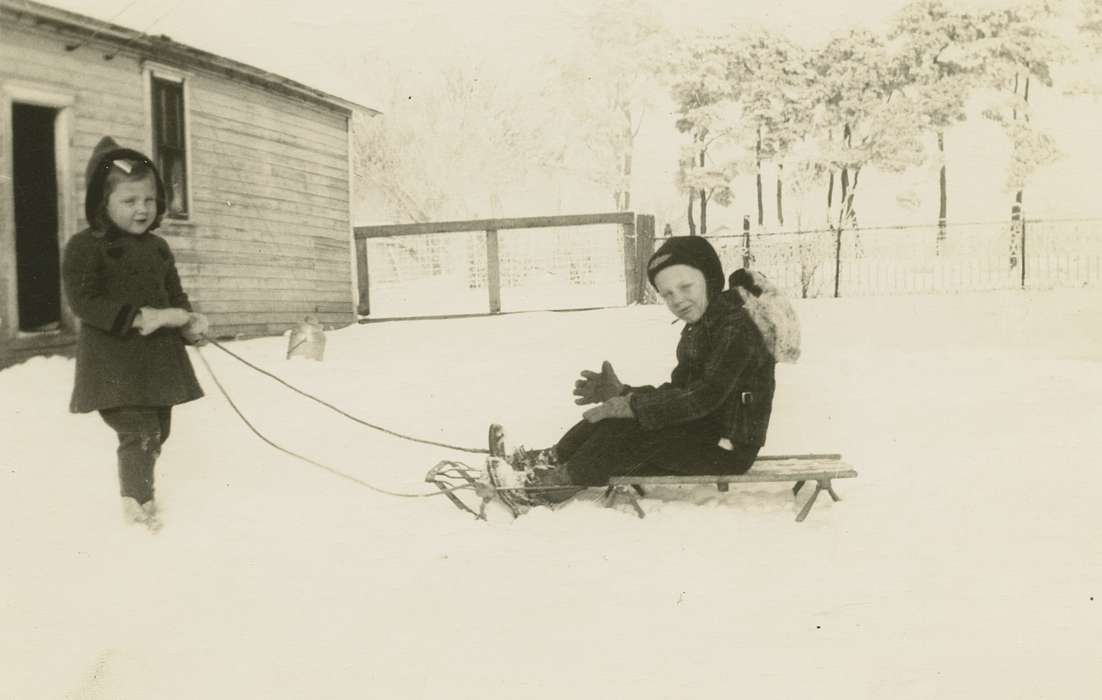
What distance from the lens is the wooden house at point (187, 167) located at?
6285 millimetres

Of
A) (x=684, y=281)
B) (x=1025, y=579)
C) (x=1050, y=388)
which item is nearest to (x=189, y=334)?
(x=684, y=281)

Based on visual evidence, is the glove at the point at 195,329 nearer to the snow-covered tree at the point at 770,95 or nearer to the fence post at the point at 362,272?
the snow-covered tree at the point at 770,95

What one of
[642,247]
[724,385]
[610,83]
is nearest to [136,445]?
[724,385]

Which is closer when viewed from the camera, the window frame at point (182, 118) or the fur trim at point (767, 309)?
the fur trim at point (767, 309)

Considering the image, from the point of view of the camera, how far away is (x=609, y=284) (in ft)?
30.6

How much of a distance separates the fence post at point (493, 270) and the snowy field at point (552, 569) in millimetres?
3917

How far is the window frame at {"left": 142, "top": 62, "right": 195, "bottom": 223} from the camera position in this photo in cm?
746

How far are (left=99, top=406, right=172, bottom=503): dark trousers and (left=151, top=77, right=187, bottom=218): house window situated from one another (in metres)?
4.95

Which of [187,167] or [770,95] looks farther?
[187,167]

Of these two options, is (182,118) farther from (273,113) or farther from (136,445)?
(136,445)

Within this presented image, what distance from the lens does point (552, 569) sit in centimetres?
284

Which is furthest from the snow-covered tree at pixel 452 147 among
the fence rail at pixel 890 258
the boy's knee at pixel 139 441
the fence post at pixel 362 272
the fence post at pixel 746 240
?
the boy's knee at pixel 139 441

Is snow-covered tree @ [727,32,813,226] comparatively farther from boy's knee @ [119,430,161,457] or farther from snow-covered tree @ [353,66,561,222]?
boy's knee @ [119,430,161,457]

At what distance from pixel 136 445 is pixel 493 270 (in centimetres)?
605
